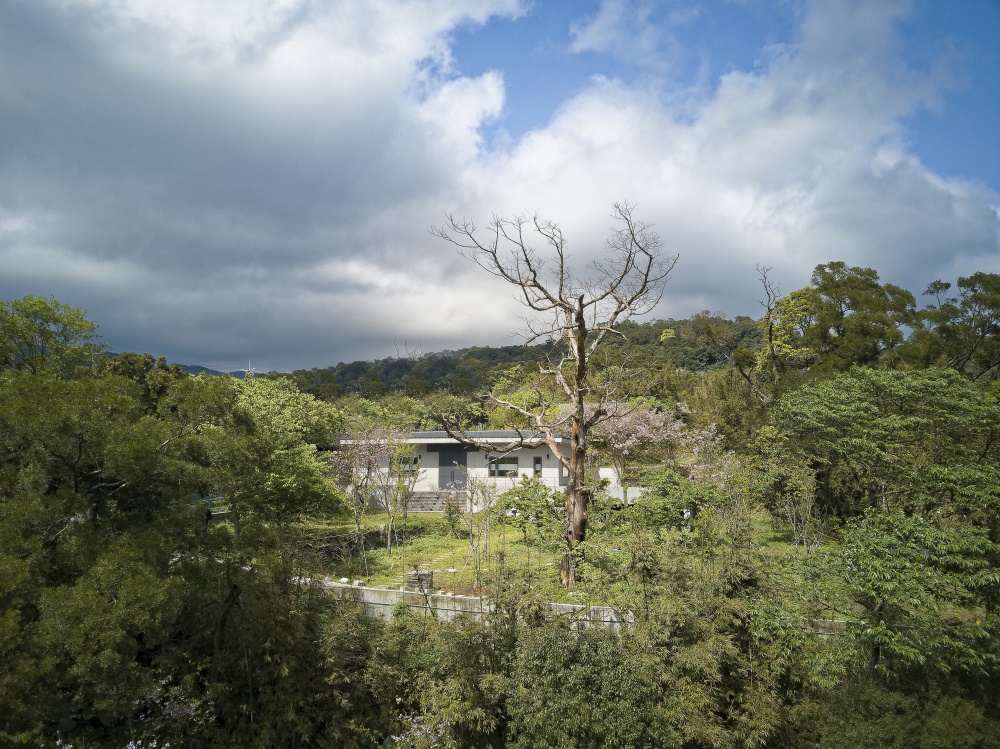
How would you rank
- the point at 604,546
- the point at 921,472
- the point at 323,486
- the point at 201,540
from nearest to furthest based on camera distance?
1. the point at 201,540
2. the point at 921,472
3. the point at 604,546
4. the point at 323,486

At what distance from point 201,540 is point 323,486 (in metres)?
6.50

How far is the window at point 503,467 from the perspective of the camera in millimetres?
21516

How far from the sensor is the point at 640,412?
21.0 meters

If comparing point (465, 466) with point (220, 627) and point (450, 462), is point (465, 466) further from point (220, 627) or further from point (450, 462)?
point (220, 627)

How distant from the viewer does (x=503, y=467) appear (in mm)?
21656

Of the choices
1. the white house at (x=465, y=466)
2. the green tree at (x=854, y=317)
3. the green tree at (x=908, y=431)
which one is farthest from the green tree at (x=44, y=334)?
the green tree at (x=854, y=317)

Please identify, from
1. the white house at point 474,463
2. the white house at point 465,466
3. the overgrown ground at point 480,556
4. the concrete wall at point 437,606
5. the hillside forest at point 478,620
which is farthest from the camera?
the white house at point 474,463

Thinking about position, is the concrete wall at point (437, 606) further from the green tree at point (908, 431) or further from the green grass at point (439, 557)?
the green tree at point (908, 431)

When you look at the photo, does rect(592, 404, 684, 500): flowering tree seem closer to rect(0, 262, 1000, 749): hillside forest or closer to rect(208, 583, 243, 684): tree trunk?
rect(0, 262, 1000, 749): hillside forest

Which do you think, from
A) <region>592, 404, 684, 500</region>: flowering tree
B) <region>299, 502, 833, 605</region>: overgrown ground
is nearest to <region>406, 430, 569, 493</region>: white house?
<region>592, 404, 684, 500</region>: flowering tree

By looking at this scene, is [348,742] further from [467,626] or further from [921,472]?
[921,472]

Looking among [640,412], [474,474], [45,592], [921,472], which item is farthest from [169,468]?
[640,412]

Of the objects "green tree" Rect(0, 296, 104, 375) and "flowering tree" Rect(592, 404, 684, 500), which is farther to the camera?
"flowering tree" Rect(592, 404, 684, 500)

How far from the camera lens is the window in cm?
2152
